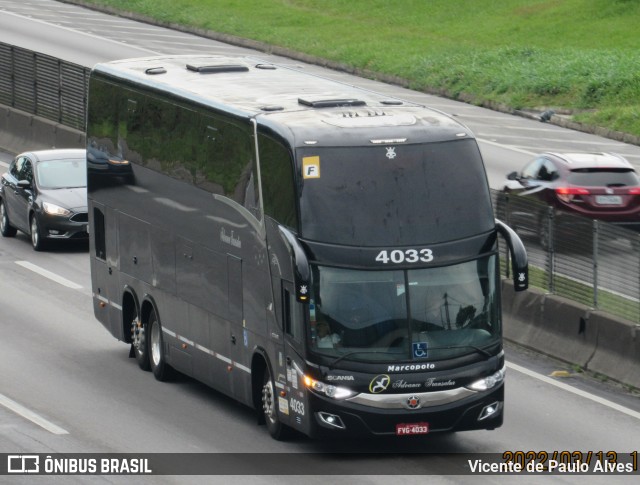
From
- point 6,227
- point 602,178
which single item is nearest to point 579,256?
point 602,178

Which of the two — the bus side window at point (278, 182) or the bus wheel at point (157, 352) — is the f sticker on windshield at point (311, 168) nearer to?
the bus side window at point (278, 182)

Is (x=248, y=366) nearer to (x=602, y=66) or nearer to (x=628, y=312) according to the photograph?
(x=628, y=312)

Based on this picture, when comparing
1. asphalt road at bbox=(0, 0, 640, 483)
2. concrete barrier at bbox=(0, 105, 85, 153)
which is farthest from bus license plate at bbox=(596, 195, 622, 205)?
concrete barrier at bbox=(0, 105, 85, 153)

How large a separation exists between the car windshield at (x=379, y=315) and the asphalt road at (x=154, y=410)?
1182 mm

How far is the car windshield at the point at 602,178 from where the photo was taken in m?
27.0

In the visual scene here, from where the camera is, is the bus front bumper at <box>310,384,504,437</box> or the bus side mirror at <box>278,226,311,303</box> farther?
the bus front bumper at <box>310,384,504,437</box>

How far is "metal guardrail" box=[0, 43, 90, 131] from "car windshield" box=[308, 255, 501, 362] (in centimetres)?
2123

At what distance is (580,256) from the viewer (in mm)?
20672

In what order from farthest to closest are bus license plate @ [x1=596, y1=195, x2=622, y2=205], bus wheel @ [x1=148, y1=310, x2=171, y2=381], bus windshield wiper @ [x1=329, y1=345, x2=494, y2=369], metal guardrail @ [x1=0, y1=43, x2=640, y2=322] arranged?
bus license plate @ [x1=596, y1=195, x2=622, y2=205] → metal guardrail @ [x1=0, y1=43, x2=640, y2=322] → bus wheel @ [x1=148, y1=310, x2=171, y2=381] → bus windshield wiper @ [x1=329, y1=345, x2=494, y2=369]

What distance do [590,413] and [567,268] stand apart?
3433 mm

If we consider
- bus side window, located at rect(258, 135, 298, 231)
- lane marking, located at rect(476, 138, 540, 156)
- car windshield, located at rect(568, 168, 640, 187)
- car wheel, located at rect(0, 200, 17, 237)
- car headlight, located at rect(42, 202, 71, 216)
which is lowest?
lane marking, located at rect(476, 138, 540, 156)

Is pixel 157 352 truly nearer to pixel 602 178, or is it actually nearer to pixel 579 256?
pixel 579 256

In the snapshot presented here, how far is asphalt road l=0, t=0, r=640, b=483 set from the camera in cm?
1599

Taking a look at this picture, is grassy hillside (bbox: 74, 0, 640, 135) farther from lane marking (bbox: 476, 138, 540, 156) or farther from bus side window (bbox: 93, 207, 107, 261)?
bus side window (bbox: 93, 207, 107, 261)
